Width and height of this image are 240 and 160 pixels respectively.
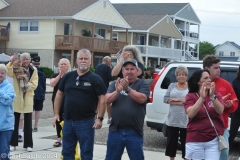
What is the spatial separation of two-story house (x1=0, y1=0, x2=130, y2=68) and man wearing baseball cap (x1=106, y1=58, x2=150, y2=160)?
33.3 m

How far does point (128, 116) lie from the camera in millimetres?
6043

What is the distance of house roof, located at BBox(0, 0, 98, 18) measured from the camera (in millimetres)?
40844

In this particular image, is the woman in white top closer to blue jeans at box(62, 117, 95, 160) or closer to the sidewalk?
the sidewalk

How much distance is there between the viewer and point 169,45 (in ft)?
196

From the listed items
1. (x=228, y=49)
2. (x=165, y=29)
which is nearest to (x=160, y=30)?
(x=165, y=29)

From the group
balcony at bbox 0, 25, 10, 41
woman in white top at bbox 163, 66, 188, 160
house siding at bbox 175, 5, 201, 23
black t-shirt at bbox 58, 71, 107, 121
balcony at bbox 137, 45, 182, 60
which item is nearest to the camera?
black t-shirt at bbox 58, 71, 107, 121

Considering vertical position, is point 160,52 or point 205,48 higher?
point 205,48

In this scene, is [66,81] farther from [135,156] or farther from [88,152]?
[135,156]

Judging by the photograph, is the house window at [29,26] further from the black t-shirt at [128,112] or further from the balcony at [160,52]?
Answer: the black t-shirt at [128,112]

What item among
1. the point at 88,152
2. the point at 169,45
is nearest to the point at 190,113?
the point at 88,152

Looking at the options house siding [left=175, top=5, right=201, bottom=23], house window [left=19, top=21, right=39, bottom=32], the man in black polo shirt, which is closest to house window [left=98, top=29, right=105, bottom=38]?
house window [left=19, top=21, right=39, bottom=32]

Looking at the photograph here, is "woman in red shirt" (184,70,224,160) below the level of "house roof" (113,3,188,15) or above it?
below

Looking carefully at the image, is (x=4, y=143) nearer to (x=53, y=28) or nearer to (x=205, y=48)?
(x=53, y=28)

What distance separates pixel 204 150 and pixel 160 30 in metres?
49.4
